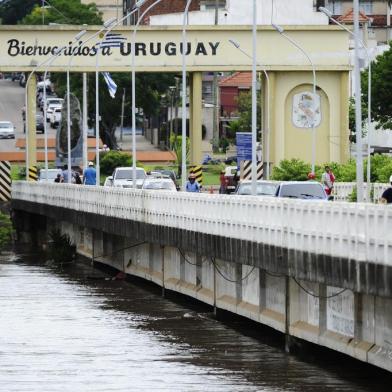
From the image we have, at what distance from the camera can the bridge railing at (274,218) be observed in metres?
27.4

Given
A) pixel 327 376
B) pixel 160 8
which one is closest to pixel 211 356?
pixel 327 376

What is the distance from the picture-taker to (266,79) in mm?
75250

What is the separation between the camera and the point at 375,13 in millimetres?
161875

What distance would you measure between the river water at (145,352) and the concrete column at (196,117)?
88.5 feet

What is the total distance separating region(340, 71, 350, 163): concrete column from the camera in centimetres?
7619

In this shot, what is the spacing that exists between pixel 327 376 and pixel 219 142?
350 ft

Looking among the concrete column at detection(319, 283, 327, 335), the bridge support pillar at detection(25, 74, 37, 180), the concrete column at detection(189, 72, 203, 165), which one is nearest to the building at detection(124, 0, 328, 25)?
the concrete column at detection(189, 72, 203, 165)

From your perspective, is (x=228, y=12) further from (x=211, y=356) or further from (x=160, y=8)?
(x=211, y=356)

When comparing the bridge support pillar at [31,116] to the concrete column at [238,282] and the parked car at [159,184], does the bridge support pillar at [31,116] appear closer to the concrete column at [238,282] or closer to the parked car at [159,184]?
the parked car at [159,184]

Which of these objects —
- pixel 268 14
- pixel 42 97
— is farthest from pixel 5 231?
pixel 42 97

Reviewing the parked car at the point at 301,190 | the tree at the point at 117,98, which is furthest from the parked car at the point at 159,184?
the tree at the point at 117,98

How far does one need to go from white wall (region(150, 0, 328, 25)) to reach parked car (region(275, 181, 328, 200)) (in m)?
63.0

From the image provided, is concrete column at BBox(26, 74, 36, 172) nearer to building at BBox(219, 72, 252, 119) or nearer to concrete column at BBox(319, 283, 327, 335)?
concrete column at BBox(319, 283, 327, 335)

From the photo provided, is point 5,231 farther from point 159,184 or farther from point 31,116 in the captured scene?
point 159,184
